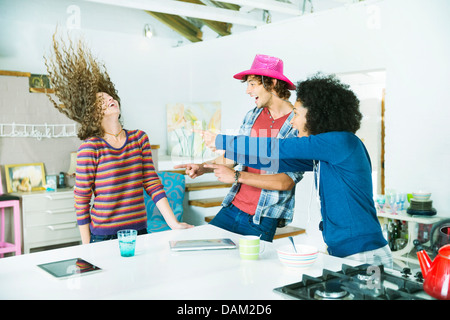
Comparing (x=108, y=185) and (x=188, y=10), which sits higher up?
(x=188, y=10)

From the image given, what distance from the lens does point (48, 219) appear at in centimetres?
385

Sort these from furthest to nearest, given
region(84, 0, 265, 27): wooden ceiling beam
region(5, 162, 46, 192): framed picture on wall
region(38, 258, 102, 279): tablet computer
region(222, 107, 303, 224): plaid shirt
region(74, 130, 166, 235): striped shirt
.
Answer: region(84, 0, 265, 27): wooden ceiling beam → region(5, 162, 46, 192): framed picture on wall → region(222, 107, 303, 224): plaid shirt → region(74, 130, 166, 235): striped shirt → region(38, 258, 102, 279): tablet computer

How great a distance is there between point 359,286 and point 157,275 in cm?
59

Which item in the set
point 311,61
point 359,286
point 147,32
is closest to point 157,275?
point 359,286

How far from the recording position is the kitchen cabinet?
148 inches

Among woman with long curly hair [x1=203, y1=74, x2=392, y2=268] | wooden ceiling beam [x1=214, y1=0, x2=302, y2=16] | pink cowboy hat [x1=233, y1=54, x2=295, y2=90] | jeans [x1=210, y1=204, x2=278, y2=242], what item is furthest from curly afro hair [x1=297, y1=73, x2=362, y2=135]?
wooden ceiling beam [x1=214, y1=0, x2=302, y2=16]

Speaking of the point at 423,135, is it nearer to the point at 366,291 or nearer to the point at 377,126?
the point at 377,126

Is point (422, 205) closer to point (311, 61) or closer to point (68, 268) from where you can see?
point (311, 61)

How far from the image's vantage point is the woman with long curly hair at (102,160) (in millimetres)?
2082

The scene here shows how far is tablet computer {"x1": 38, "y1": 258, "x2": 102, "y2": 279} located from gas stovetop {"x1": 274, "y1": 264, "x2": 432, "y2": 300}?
23.9 inches

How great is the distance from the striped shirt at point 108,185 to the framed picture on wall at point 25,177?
2113 mm

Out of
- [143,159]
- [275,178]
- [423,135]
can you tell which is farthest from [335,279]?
[423,135]

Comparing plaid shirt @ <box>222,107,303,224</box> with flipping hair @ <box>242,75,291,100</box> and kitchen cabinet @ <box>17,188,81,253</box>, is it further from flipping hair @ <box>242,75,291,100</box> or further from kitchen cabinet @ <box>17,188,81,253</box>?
kitchen cabinet @ <box>17,188,81,253</box>

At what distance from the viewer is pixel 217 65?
600cm
